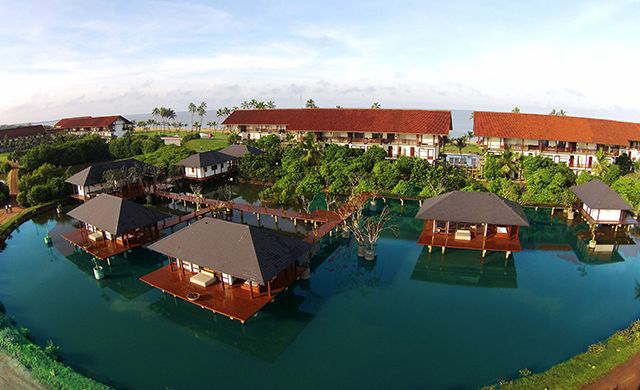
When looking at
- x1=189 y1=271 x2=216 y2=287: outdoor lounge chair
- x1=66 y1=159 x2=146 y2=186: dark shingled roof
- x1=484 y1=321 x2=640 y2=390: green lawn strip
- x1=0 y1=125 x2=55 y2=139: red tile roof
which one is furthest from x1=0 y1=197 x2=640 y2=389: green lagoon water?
x1=0 y1=125 x2=55 y2=139: red tile roof

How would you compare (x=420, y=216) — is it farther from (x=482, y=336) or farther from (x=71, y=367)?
(x=71, y=367)

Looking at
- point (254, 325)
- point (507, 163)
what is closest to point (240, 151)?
point (507, 163)

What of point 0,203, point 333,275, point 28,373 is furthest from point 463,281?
point 0,203

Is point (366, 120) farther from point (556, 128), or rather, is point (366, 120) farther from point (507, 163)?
point (556, 128)

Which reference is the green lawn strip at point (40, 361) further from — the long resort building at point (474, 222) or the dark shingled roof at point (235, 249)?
the long resort building at point (474, 222)

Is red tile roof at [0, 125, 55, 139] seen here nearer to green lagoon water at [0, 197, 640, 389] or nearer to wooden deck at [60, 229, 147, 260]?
green lagoon water at [0, 197, 640, 389]

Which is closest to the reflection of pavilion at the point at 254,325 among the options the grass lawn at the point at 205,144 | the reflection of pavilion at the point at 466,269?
the reflection of pavilion at the point at 466,269
